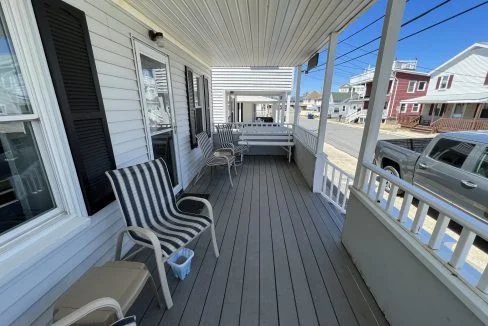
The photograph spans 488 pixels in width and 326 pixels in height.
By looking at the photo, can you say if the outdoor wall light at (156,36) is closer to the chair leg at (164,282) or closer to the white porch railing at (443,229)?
the chair leg at (164,282)

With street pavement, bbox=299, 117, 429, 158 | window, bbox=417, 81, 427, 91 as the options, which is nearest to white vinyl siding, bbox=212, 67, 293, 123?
street pavement, bbox=299, 117, 429, 158

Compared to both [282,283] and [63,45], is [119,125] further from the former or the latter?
[282,283]

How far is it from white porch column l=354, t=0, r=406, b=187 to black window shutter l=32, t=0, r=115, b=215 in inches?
87.2

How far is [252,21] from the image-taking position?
8.16 feet

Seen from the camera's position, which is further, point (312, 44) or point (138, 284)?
point (312, 44)

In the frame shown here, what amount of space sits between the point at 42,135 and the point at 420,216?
7.82 feet

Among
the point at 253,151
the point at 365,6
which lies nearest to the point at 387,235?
the point at 365,6

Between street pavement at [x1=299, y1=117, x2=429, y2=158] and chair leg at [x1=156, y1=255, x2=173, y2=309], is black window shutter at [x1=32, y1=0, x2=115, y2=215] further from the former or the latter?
street pavement at [x1=299, y1=117, x2=429, y2=158]

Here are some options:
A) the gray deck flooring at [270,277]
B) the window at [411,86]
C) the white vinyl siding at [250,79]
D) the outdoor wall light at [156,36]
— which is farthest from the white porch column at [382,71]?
the window at [411,86]

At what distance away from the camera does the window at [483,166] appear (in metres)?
2.15

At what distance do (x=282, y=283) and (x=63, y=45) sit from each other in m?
2.34

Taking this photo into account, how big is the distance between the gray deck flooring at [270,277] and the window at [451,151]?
5.13 ft

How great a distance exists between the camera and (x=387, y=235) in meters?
1.47

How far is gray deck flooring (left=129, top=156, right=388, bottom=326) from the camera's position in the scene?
143cm
